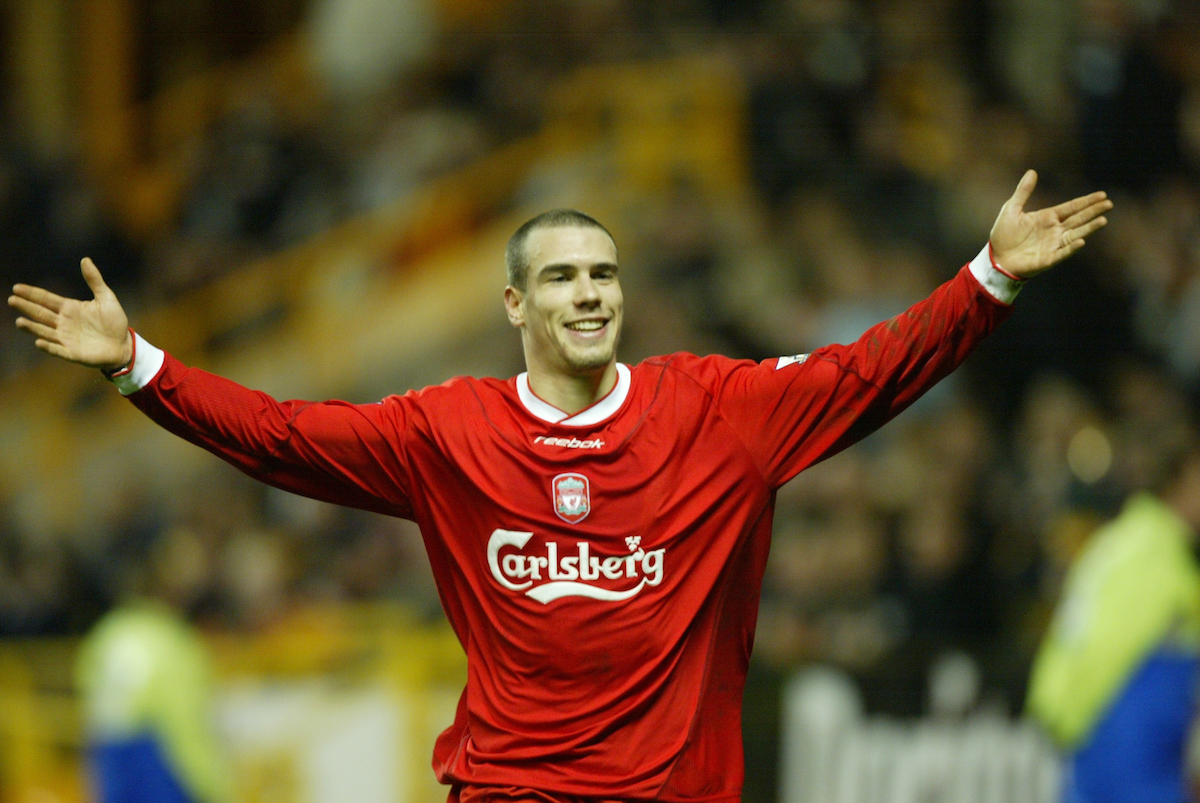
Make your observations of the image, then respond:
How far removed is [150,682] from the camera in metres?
7.77

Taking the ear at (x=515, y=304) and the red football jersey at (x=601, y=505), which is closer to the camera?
the red football jersey at (x=601, y=505)

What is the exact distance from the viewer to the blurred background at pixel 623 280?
7438 millimetres

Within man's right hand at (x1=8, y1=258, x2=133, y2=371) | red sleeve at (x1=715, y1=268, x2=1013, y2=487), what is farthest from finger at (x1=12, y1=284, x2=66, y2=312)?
red sleeve at (x1=715, y1=268, x2=1013, y2=487)

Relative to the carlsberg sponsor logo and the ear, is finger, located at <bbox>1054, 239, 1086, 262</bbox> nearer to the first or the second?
the carlsberg sponsor logo

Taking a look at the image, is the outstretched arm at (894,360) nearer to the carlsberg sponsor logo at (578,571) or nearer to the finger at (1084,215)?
the finger at (1084,215)

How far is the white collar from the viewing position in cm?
367

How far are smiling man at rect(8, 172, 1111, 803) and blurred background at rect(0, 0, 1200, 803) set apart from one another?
3682 millimetres

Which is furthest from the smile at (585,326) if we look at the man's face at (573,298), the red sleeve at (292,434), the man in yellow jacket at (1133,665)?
the man in yellow jacket at (1133,665)

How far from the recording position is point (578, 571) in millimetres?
3525

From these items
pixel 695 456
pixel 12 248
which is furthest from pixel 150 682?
pixel 12 248

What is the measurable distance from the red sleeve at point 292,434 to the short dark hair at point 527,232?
40 cm

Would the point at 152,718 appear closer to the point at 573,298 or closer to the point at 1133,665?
the point at 1133,665

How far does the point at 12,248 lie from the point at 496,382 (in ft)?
31.6

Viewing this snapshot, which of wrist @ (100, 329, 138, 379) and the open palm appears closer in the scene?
the open palm
